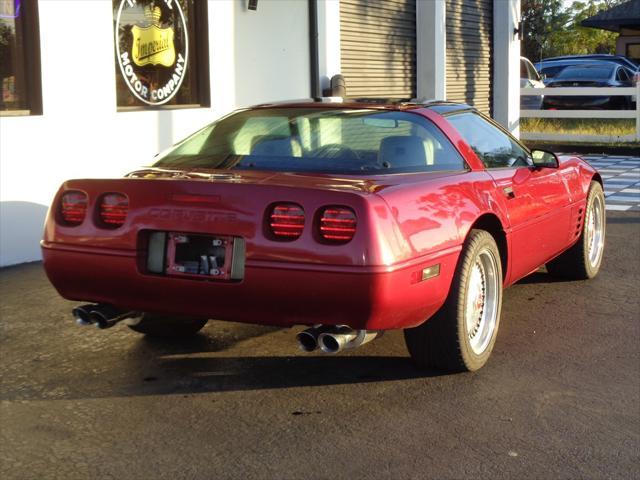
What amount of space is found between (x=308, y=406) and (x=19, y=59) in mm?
4963

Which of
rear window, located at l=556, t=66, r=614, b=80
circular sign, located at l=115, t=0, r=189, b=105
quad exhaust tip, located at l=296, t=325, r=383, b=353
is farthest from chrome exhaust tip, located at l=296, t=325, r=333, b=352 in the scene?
rear window, located at l=556, t=66, r=614, b=80

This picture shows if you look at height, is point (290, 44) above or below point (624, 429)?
above

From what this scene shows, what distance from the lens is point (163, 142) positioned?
9.77m

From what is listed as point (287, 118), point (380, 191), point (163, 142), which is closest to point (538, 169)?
point (287, 118)

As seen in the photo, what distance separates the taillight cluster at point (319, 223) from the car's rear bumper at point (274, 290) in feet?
0.43

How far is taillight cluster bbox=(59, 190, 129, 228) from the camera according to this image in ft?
15.2

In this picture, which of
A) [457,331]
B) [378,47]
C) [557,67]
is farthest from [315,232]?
[557,67]

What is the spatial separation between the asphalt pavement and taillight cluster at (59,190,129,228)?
2.59ft

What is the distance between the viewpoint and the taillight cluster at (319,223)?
13.8ft

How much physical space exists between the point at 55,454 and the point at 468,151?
273 centimetres

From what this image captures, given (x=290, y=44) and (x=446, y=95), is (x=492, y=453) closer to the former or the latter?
(x=290, y=44)

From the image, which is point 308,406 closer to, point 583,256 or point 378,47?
point 583,256

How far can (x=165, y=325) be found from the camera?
561cm

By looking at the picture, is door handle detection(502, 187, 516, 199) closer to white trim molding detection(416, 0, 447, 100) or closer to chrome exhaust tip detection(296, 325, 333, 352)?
chrome exhaust tip detection(296, 325, 333, 352)
